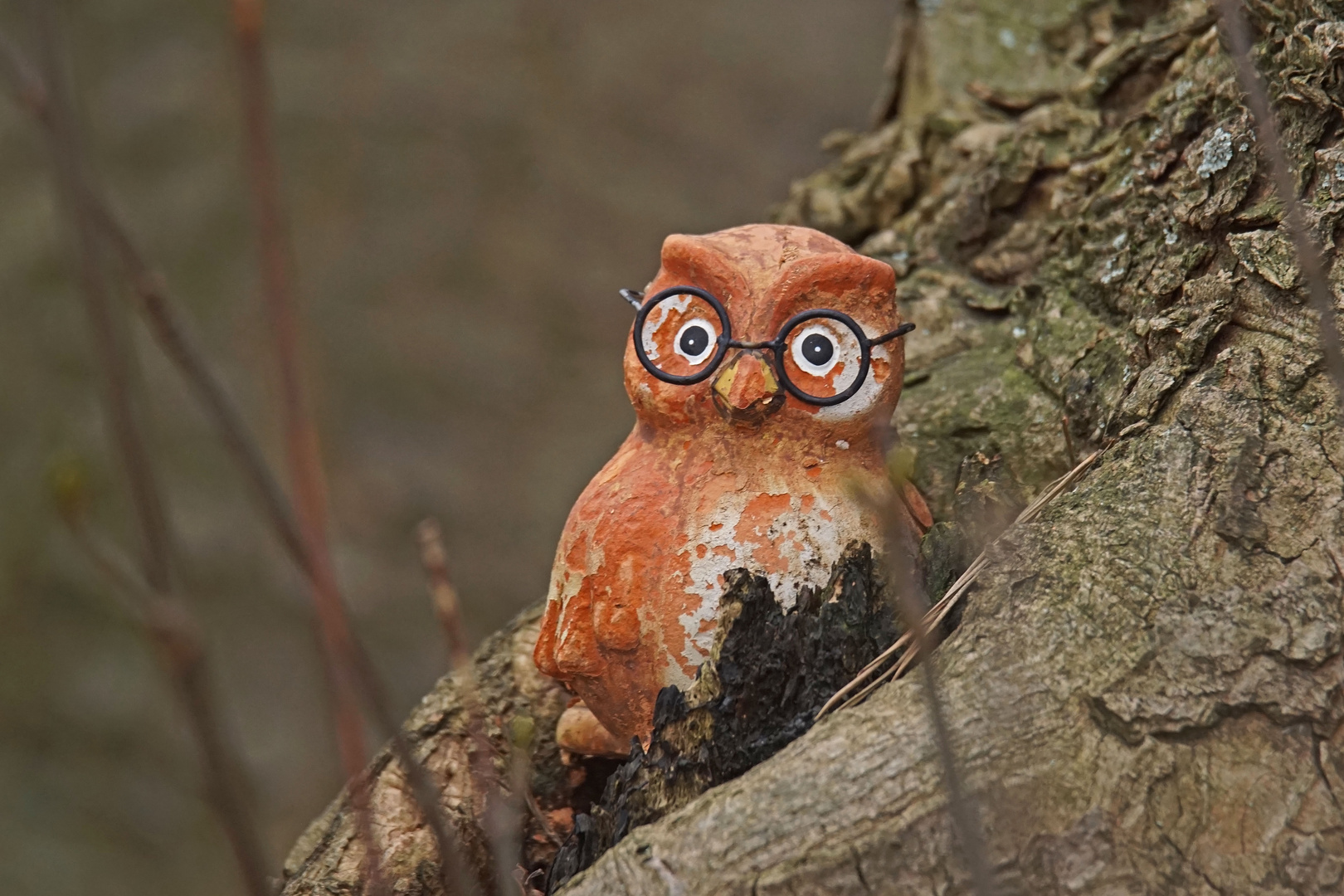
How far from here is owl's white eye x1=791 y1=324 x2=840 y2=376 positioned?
3.64 ft

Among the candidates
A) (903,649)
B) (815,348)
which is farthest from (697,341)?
(903,649)

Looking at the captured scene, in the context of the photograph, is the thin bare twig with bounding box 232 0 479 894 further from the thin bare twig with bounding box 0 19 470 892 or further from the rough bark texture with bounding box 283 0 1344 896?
the rough bark texture with bounding box 283 0 1344 896

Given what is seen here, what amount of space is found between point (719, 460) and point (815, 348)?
138mm

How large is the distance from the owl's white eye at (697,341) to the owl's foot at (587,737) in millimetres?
364

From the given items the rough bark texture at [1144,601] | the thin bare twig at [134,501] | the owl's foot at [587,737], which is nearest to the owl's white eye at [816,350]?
Answer: the rough bark texture at [1144,601]

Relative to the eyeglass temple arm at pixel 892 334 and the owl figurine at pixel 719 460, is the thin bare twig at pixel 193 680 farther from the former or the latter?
the eyeglass temple arm at pixel 892 334

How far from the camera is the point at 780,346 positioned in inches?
43.1

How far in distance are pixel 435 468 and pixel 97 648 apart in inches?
42.5

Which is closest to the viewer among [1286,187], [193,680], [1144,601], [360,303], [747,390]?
[193,680]

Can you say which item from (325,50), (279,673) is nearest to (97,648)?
(279,673)

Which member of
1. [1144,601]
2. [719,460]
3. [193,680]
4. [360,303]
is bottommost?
[1144,601]

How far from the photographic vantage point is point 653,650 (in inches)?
41.6

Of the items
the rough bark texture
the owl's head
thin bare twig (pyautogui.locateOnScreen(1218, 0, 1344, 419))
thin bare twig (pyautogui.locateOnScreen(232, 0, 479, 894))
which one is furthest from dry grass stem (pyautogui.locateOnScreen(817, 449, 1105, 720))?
thin bare twig (pyautogui.locateOnScreen(232, 0, 479, 894))

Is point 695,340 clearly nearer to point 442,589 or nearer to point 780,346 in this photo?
point 780,346
